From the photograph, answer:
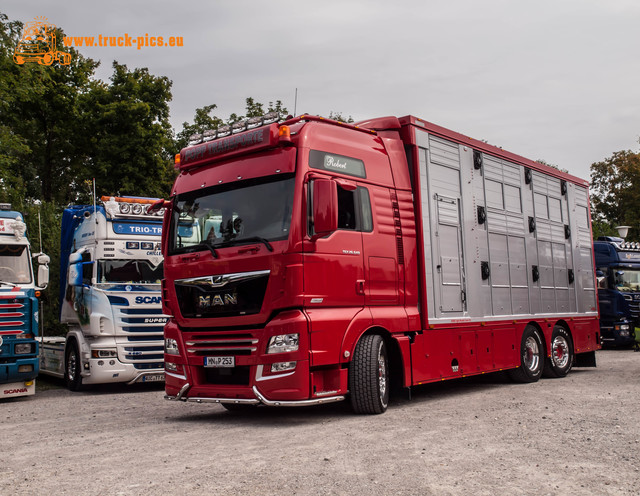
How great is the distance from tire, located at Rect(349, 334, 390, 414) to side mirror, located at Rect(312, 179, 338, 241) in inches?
60.7

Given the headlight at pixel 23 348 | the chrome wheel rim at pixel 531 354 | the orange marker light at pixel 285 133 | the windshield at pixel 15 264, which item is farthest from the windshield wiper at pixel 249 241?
the chrome wheel rim at pixel 531 354

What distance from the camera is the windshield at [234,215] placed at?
8.02 m

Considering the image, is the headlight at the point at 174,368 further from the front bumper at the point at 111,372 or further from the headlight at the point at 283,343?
the front bumper at the point at 111,372

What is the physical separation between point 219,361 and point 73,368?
22.5 ft

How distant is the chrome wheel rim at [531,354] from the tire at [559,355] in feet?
1.59

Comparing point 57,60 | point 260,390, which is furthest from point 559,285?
point 57,60

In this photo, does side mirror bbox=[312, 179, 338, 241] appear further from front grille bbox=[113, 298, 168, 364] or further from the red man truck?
front grille bbox=[113, 298, 168, 364]

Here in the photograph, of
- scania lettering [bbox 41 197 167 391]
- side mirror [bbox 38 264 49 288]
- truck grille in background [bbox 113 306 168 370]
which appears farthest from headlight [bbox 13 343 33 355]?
truck grille in background [bbox 113 306 168 370]

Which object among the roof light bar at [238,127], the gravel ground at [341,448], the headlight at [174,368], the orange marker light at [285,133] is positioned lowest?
the gravel ground at [341,448]

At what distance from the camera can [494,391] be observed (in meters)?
11.2

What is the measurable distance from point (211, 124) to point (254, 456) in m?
27.0

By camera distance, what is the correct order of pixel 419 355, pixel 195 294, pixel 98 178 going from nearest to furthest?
1. pixel 195 294
2. pixel 419 355
3. pixel 98 178

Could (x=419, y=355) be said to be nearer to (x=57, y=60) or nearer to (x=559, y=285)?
(x=559, y=285)

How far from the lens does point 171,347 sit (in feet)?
29.6
